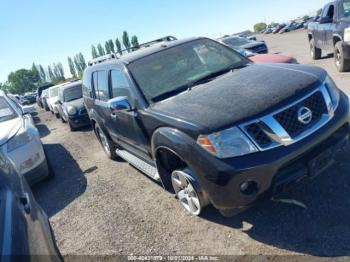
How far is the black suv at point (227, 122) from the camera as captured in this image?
10.3 feet

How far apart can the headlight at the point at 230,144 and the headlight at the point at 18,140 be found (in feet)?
13.0

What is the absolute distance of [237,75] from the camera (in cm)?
425

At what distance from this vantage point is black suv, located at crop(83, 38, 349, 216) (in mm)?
3127

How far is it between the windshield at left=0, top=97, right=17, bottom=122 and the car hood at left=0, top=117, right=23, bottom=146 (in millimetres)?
170

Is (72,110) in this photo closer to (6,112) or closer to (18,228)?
(6,112)

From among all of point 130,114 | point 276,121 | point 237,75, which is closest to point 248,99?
point 276,121

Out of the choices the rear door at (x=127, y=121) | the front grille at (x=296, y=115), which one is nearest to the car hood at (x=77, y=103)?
the rear door at (x=127, y=121)

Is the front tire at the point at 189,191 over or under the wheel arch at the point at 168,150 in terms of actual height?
under

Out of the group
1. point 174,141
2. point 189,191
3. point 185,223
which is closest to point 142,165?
point 185,223

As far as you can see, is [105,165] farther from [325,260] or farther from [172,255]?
[325,260]

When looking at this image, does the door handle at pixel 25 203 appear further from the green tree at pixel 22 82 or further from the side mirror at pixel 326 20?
the green tree at pixel 22 82

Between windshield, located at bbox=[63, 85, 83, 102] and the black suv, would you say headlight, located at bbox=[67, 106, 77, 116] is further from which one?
the black suv

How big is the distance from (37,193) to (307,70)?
494cm

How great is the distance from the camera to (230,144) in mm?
3129
